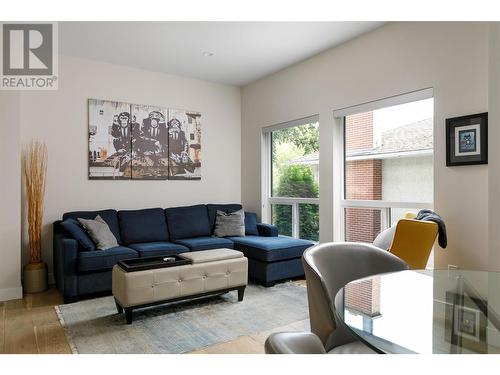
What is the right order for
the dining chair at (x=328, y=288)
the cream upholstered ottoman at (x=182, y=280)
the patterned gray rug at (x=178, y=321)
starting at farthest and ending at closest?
1. the cream upholstered ottoman at (x=182, y=280)
2. the patterned gray rug at (x=178, y=321)
3. the dining chair at (x=328, y=288)

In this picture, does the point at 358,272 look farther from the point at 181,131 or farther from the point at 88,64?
the point at 88,64

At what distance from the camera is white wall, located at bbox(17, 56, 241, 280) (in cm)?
422

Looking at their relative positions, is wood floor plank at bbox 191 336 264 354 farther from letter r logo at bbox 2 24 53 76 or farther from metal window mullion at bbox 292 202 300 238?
letter r logo at bbox 2 24 53 76

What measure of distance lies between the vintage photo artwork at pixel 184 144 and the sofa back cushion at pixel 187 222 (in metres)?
0.55

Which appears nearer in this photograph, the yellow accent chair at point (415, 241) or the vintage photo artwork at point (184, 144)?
the yellow accent chair at point (415, 241)

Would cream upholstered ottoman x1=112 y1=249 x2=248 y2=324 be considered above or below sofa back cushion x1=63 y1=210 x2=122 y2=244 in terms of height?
below

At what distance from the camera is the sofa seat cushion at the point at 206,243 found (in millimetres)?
4148

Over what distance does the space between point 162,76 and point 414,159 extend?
11.6 ft

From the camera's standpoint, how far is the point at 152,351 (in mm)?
2404

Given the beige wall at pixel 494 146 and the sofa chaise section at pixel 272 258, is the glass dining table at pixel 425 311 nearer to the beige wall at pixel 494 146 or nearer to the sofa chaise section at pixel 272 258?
the beige wall at pixel 494 146

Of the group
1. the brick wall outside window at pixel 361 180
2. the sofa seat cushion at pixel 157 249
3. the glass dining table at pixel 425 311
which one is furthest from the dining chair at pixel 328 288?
the sofa seat cushion at pixel 157 249

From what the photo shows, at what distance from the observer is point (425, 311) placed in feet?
4.53

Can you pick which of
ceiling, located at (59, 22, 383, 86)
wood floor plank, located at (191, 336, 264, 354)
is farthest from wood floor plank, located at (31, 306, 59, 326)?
ceiling, located at (59, 22, 383, 86)

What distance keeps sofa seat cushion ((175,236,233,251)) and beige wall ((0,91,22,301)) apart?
1.73m
